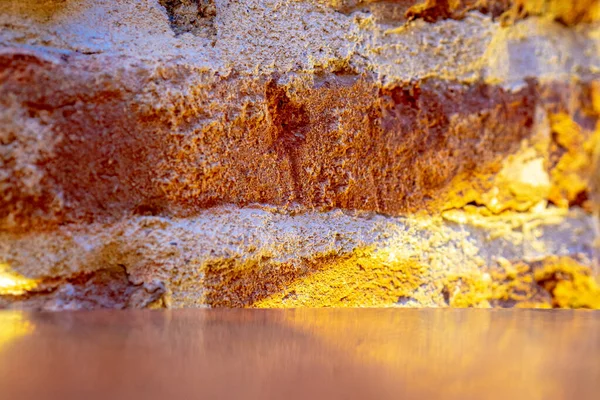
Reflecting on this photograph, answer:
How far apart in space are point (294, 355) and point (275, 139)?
0.22 meters

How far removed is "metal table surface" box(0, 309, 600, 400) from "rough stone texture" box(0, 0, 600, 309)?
0.19 feet

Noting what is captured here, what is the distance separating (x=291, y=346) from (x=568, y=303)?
0.36 metres

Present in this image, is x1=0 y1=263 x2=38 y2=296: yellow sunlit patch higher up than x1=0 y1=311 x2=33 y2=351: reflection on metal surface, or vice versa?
x1=0 y1=263 x2=38 y2=296: yellow sunlit patch

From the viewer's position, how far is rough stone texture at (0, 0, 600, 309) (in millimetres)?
380

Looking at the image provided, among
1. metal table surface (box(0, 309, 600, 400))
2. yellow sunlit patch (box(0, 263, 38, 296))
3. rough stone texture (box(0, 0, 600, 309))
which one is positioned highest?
rough stone texture (box(0, 0, 600, 309))

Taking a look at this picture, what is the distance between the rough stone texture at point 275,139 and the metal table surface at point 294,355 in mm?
58

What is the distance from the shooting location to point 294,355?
0.95 feet

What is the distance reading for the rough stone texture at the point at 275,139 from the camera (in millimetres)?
380

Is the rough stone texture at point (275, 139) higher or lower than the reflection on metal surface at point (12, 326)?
higher

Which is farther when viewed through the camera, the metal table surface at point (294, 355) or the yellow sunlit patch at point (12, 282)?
the yellow sunlit patch at point (12, 282)

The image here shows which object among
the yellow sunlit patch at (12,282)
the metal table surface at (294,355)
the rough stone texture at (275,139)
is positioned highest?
the rough stone texture at (275,139)

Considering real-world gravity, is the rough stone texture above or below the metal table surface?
above

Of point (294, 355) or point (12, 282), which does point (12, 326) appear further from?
point (294, 355)

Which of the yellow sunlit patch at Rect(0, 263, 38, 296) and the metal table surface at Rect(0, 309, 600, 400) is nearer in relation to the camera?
the metal table surface at Rect(0, 309, 600, 400)
